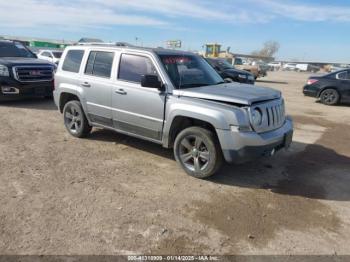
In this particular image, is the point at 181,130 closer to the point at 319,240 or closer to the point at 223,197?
the point at 223,197

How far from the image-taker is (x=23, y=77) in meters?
9.79

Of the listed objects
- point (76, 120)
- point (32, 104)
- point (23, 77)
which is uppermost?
point (23, 77)

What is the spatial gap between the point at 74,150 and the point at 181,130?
2.16 metres

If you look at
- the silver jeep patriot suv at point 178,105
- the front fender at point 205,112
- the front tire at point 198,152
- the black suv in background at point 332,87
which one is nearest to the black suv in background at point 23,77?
the silver jeep patriot suv at point 178,105

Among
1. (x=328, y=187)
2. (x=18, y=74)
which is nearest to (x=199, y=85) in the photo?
(x=328, y=187)

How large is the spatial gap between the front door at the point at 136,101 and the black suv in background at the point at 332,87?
1051 cm

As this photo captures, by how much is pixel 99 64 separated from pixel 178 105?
2082mm

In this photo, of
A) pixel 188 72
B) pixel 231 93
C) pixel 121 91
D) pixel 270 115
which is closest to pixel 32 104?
pixel 121 91

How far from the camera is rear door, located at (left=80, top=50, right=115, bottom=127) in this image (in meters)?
6.03

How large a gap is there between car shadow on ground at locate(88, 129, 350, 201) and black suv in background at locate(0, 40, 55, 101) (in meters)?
4.35

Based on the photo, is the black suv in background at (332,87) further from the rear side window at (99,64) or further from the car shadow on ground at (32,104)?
the rear side window at (99,64)

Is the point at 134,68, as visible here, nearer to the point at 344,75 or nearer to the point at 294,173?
the point at 294,173

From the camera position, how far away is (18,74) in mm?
9672

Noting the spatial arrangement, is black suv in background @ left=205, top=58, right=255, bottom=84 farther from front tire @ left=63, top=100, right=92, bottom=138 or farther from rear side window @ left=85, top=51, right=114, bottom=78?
rear side window @ left=85, top=51, right=114, bottom=78
